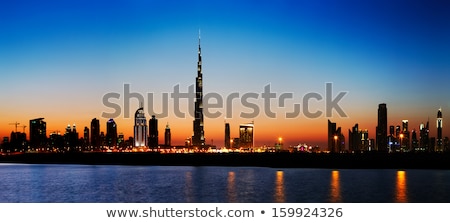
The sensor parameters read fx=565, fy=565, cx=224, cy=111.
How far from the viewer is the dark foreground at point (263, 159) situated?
11450 centimetres

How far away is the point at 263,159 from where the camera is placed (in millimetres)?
133875

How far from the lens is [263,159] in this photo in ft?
439

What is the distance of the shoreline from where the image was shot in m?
114

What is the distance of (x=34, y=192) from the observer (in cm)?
5709

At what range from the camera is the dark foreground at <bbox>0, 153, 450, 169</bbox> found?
114500 millimetres

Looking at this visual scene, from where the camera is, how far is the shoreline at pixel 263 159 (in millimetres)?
114500
